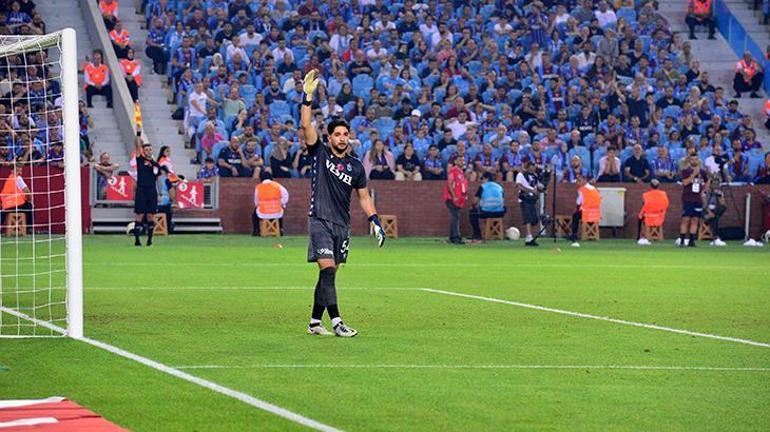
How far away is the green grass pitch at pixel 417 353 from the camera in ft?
29.2

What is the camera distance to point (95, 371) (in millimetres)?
10578

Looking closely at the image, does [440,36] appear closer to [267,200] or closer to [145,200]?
[267,200]

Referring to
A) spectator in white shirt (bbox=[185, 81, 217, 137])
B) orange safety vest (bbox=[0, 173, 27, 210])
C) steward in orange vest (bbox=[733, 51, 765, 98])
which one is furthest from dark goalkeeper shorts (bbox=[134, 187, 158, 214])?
steward in orange vest (bbox=[733, 51, 765, 98])

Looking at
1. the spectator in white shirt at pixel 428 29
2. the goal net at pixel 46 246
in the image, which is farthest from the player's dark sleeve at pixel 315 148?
the spectator in white shirt at pixel 428 29

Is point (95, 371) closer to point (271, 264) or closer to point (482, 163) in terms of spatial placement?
point (271, 264)

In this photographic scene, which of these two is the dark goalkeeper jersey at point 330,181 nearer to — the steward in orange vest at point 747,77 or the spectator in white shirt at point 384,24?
the spectator in white shirt at point 384,24

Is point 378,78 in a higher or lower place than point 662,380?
higher

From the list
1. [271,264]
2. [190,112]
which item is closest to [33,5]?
[190,112]

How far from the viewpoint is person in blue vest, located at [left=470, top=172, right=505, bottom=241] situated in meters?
35.9

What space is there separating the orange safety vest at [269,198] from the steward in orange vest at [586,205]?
7.53 m

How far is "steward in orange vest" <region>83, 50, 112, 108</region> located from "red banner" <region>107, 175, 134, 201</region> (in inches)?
123

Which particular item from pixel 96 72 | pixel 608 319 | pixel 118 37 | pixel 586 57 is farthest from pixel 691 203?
pixel 608 319

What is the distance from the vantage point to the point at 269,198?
35062 mm

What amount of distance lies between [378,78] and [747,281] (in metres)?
18.1
